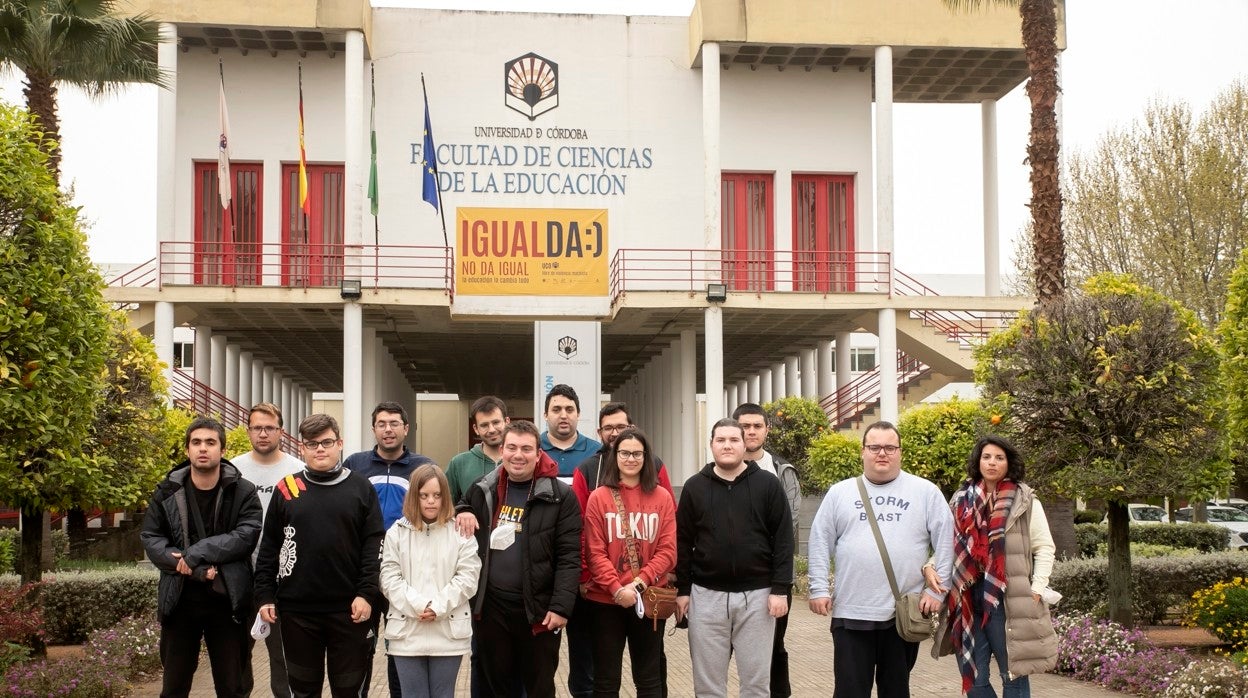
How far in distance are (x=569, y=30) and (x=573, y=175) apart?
2926 millimetres

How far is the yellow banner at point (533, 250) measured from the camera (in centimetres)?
2430

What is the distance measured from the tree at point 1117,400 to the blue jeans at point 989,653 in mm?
4537

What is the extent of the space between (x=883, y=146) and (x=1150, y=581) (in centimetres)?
1220

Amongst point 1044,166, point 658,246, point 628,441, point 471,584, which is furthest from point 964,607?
point 658,246

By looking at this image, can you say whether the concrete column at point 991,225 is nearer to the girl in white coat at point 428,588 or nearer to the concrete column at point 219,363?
the concrete column at point 219,363

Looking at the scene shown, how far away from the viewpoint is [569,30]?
25.0m

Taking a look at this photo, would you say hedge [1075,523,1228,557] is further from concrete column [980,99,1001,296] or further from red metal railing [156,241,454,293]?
red metal railing [156,241,454,293]

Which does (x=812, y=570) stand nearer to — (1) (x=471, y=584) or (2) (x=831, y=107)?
(1) (x=471, y=584)

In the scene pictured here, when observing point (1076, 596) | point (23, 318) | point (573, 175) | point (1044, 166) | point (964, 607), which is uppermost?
point (573, 175)

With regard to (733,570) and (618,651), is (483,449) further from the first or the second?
(733,570)

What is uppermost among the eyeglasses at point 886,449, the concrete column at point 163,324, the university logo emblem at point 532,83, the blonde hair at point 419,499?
the university logo emblem at point 532,83

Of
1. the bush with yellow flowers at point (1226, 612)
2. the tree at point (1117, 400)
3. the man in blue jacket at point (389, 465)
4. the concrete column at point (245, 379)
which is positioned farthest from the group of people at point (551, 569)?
the concrete column at point (245, 379)

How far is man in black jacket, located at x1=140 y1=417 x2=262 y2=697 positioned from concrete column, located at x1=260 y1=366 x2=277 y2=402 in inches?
1079

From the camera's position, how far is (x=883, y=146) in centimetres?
2384
